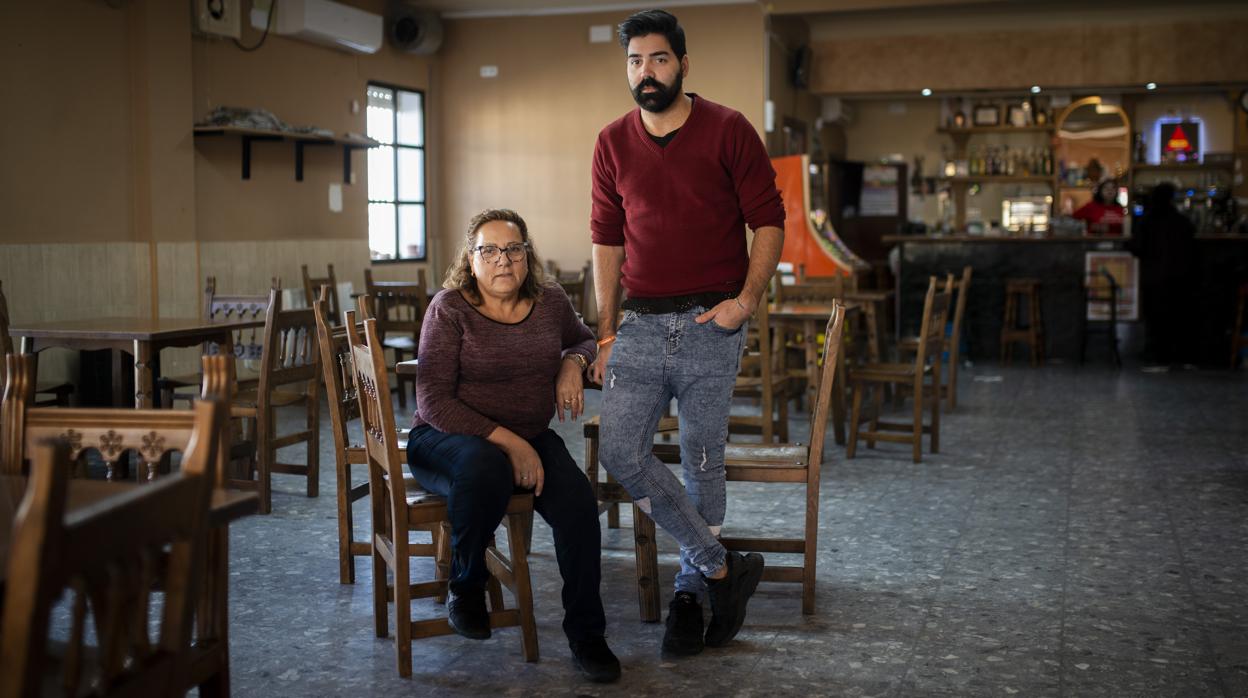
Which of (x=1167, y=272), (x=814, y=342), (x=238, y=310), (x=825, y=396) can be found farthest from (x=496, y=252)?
(x=1167, y=272)

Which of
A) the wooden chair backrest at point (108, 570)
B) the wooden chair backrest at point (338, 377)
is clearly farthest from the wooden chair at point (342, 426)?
the wooden chair backrest at point (108, 570)

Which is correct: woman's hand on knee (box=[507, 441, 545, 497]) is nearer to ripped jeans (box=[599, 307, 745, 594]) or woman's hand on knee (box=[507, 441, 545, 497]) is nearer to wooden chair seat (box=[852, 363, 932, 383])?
ripped jeans (box=[599, 307, 745, 594])

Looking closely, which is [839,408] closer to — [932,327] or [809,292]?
[932,327]

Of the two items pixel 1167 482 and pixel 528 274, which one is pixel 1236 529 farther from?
pixel 528 274

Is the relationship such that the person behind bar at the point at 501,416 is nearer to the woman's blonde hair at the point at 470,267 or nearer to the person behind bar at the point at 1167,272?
the woman's blonde hair at the point at 470,267

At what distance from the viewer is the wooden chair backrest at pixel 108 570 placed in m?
1.19

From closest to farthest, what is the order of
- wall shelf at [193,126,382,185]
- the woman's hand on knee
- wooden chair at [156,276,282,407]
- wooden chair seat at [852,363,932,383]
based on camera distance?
the woman's hand on knee → wooden chair at [156,276,282,407] → wooden chair seat at [852,363,932,383] → wall shelf at [193,126,382,185]

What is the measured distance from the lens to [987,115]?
13.3m

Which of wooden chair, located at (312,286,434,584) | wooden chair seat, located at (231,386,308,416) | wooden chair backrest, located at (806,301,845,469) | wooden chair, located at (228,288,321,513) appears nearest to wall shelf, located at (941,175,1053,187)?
wooden chair seat, located at (231,386,308,416)

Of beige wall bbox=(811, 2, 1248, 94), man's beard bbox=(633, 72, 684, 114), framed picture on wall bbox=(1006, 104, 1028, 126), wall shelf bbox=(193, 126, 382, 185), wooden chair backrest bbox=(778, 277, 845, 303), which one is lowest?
wooden chair backrest bbox=(778, 277, 845, 303)

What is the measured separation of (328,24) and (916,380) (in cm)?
503

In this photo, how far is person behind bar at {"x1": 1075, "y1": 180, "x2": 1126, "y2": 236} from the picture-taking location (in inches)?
441

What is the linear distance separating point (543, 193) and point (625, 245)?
7.74 meters

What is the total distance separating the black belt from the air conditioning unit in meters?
5.90
